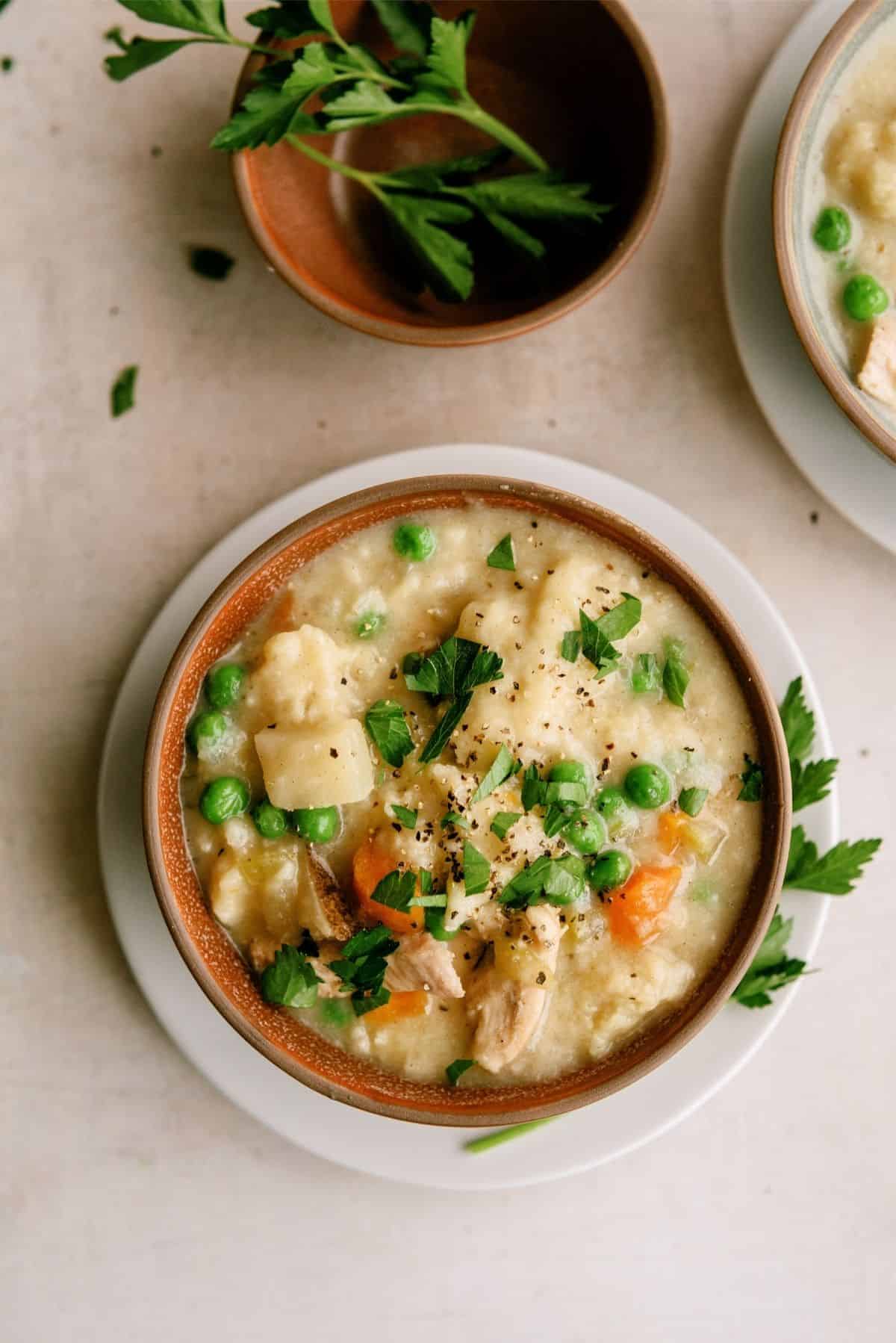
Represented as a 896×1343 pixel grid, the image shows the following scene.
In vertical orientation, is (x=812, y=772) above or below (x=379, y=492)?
below

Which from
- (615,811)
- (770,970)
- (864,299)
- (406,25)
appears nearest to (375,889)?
(615,811)

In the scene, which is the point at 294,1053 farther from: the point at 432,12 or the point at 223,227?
the point at 432,12

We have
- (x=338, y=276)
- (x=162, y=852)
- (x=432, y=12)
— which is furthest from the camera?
(x=338, y=276)

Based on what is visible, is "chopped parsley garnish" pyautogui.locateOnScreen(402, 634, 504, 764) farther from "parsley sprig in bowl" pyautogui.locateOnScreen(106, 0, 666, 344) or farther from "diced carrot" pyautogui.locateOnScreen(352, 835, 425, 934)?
"parsley sprig in bowl" pyautogui.locateOnScreen(106, 0, 666, 344)

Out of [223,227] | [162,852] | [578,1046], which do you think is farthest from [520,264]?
[578,1046]

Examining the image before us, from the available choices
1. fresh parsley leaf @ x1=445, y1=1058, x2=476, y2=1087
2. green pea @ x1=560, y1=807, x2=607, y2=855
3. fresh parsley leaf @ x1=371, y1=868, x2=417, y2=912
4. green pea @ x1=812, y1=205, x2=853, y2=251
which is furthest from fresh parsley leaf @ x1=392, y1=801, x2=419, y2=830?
green pea @ x1=812, y1=205, x2=853, y2=251

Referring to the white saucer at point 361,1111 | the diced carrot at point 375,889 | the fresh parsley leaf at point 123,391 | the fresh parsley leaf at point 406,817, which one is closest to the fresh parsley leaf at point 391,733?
the fresh parsley leaf at point 406,817
